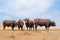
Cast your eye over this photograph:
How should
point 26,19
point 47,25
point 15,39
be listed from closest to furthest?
point 15,39
point 26,19
point 47,25

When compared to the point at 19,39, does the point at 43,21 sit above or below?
above

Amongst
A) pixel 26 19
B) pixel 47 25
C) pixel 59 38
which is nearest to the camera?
pixel 59 38

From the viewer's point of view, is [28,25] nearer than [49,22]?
Yes

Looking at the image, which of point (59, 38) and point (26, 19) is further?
point (26, 19)

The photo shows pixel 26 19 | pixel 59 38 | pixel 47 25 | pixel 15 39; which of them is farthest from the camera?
pixel 47 25

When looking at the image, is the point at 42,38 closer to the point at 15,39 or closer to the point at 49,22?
the point at 15,39

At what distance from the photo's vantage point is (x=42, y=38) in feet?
73.9

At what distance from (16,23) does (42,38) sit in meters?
14.3

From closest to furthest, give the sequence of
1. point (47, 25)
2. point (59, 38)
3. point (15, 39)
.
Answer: point (15, 39), point (59, 38), point (47, 25)

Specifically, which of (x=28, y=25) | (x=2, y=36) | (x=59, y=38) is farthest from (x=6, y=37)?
(x=28, y=25)

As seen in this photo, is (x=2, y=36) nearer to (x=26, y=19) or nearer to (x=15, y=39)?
(x=15, y=39)

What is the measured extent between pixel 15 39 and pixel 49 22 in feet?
54.6

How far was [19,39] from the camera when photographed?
70.4 ft

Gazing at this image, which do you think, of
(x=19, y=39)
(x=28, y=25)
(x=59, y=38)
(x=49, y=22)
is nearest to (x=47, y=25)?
(x=49, y=22)
